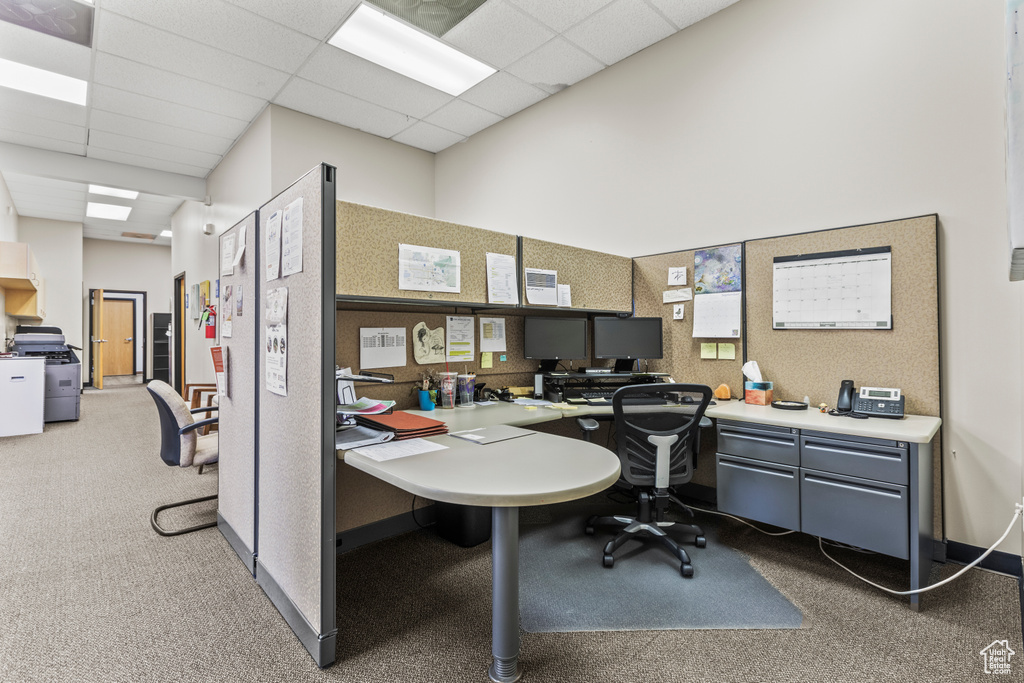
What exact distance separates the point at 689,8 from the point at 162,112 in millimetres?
3691

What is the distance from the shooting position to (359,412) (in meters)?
1.77

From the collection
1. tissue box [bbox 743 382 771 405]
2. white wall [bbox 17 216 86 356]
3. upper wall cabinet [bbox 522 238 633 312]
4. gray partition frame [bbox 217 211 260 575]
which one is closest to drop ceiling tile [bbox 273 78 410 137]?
gray partition frame [bbox 217 211 260 575]

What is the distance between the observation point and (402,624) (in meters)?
1.61

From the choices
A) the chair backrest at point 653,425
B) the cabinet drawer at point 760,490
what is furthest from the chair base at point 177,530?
the cabinet drawer at point 760,490

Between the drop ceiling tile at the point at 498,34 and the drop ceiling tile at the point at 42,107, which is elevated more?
the drop ceiling tile at the point at 498,34

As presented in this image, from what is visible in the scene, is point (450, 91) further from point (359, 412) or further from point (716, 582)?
point (716, 582)

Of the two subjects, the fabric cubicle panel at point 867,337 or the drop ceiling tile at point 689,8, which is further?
the drop ceiling tile at point 689,8

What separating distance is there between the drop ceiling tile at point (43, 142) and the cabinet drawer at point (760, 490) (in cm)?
560

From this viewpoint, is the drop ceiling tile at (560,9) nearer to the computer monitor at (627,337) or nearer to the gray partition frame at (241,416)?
the computer monitor at (627,337)

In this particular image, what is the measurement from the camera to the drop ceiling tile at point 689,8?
2.57 m

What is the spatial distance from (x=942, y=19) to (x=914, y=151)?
1.67ft

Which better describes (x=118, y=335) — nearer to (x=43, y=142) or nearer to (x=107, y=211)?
(x=107, y=211)

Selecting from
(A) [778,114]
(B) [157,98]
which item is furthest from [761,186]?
(B) [157,98]

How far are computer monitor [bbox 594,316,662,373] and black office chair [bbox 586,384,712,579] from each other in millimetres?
699
